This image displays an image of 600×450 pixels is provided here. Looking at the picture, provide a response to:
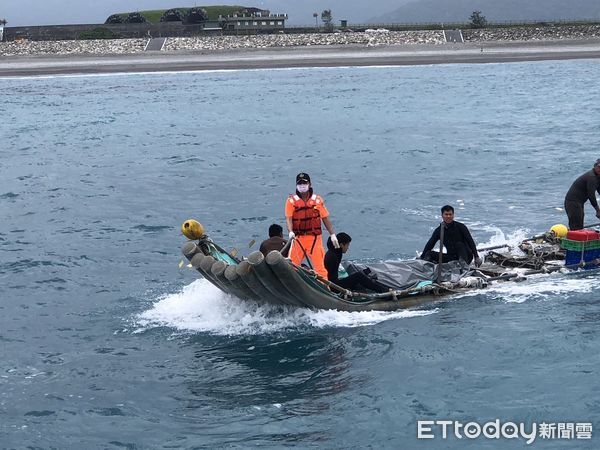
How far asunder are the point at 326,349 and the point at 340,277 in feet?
5.88

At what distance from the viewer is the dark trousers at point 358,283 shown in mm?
15164

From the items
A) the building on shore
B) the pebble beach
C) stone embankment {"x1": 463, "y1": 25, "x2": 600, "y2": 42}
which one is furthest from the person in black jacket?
the building on shore

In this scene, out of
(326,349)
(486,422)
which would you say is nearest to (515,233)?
(326,349)

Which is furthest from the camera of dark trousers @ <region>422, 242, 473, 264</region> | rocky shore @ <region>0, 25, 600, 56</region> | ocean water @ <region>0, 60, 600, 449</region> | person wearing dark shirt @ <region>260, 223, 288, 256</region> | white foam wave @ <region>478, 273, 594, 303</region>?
rocky shore @ <region>0, 25, 600, 56</region>

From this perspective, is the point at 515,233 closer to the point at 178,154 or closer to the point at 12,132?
the point at 178,154

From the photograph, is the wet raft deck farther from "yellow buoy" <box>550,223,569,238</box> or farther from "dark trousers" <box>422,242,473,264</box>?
"yellow buoy" <box>550,223,569,238</box>

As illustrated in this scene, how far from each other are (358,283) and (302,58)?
Result: 6925 cm

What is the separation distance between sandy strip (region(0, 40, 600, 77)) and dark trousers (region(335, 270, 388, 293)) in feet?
208

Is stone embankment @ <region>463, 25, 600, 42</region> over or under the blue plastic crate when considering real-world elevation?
over

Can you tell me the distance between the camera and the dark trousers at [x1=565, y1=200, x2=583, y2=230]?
57.1ft

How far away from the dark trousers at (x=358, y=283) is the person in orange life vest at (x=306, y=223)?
368 millimetres

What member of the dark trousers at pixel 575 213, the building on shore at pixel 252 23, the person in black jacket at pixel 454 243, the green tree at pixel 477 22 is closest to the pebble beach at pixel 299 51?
the green tree at pixel 477 22

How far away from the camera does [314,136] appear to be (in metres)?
40.8

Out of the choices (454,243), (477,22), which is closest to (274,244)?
(454,243)
